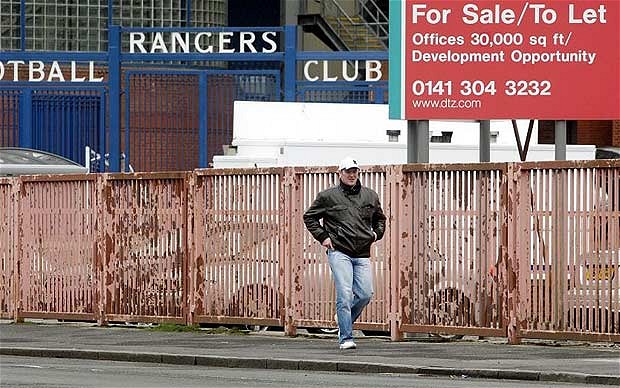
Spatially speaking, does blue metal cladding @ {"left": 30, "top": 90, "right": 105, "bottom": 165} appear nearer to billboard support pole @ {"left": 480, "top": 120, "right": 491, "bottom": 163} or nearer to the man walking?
billboard support pole @ {"left": 480, "top": 120, "right": 491, "bottom": 163}

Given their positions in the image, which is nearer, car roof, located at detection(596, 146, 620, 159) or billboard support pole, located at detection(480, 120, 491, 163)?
billboard support pole, located at detection(480, 120, 491, 163)

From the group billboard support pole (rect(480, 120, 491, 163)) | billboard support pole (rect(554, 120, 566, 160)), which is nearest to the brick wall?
billboard support pole (rect(480, 120, 491, 163))

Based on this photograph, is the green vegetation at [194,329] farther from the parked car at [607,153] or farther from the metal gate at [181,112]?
the metal gate at [181,112]

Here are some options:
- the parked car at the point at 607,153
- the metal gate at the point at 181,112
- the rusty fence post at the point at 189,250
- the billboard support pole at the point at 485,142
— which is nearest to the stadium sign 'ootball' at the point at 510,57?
the billboard support pole at the point at 485,142

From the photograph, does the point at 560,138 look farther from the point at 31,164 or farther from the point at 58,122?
the point at 58,122

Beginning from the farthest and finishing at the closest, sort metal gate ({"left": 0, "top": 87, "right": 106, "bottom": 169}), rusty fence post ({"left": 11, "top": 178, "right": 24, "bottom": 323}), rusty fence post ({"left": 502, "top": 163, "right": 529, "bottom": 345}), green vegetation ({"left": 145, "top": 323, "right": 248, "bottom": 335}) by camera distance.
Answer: metal gate ({"left": 0, "top": 87, "right": 106, "bottom": 169})
rusty fence post ({"left": 11, "top": 178, "right": 24, "bottom": 323})
green vegetation ({"left": 145, "top": 323, "right": 248, "bottom": 335})
rusty fence post ({"left": 502, "top": 163, "right": 529, "bottom": 345})

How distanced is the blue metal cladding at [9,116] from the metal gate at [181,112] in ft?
7.39

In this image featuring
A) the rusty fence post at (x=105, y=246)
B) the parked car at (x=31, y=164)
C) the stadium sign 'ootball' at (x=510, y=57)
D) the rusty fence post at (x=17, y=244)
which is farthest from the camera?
the parked car at (x=31, y=164)

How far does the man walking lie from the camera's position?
16.1 m

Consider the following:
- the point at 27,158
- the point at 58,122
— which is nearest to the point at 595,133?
the point at 58,122

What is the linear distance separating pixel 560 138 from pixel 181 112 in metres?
18.2

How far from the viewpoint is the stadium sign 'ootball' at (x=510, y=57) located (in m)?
18.3

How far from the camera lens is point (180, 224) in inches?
752

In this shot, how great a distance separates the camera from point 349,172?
53.0ft
